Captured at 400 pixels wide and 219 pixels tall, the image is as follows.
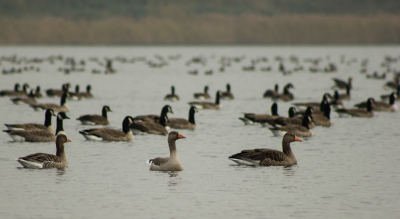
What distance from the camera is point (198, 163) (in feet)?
68.8

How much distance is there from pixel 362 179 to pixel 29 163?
1019cm

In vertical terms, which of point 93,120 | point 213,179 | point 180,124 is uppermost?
point 93,120

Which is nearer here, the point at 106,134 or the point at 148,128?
the point at 106,134

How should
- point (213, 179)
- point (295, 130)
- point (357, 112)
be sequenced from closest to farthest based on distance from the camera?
point (213, 179), point (295, 130), point (357, 112)

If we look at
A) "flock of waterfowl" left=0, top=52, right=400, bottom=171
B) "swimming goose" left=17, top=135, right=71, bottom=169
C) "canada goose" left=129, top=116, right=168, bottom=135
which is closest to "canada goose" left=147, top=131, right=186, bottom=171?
"flock of waterfowl" left=0, top=52, right=400, bottom=171

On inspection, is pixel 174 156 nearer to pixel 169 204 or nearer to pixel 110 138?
pixel 169 204

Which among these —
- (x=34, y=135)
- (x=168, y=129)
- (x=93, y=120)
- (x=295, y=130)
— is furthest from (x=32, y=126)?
(x=295, y=130)

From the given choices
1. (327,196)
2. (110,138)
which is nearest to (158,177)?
(327,196)

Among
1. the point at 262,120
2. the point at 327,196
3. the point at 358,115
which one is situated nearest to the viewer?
the point at 327,196

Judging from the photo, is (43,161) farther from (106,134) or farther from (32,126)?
(32,126)

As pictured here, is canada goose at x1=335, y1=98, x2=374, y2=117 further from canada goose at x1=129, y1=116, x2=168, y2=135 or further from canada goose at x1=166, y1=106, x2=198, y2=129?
canada goose at x1=129, y1=116, x2=168, y2=135

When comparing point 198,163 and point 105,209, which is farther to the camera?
point 198,163

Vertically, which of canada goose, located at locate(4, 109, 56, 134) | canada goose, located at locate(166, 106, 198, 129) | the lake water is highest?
canada goose, located at locate(4, 109, 56, 134)

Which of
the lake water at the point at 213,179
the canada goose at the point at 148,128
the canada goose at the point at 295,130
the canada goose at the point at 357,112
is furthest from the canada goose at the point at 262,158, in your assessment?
the canada goose at the point at 357,112
